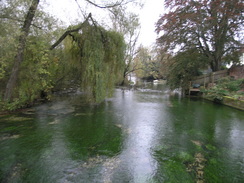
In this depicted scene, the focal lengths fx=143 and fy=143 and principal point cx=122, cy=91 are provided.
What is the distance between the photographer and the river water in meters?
2.82

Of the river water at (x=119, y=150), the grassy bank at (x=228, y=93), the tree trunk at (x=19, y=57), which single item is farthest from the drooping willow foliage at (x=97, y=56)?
the grassy bank at (x=228, y=93)

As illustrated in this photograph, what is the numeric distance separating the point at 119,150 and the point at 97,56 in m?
4.18

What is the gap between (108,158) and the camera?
340 centimetres

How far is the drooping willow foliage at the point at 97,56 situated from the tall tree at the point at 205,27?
23.5 feet

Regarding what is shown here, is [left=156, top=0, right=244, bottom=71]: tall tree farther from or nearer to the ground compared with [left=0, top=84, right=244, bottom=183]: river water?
farther from the ground

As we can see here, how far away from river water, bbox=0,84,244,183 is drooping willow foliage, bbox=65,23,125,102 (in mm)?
1599

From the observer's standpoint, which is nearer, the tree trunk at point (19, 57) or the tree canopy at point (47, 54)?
the tree trunk at point (19, 57)

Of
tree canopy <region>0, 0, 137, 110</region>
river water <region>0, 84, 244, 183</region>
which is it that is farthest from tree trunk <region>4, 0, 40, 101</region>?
river water <region>0, 84, 244, 183</region>

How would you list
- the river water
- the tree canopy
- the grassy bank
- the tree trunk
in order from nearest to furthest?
the river water, the tree trunk, the tree canopy, the grassy bank

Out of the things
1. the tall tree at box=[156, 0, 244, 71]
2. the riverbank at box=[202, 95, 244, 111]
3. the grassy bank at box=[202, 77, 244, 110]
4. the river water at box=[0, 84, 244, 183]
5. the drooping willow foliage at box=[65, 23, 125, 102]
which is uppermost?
the tall tree at box=[156, 0, 244, 71]

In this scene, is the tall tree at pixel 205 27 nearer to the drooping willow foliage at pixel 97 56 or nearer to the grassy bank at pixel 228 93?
the grassy bank at pixel 228 93

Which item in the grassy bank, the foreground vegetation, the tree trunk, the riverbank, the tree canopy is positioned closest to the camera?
the tree trunk

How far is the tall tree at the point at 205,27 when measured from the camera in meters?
10.2

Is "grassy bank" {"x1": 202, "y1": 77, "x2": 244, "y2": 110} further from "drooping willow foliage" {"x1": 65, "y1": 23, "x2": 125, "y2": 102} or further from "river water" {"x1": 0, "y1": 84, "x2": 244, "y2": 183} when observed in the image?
"drooping willow foliage" {"x1": 65, "y1": 23, "x2": 125, "y2": 102}
